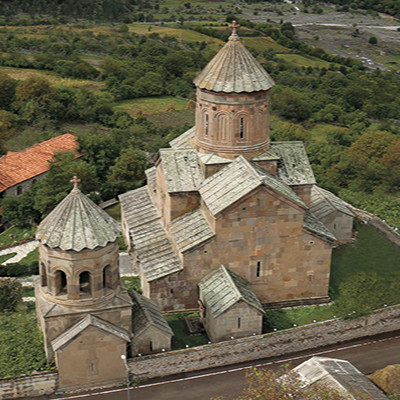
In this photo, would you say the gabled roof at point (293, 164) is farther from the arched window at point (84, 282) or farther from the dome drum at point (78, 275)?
the arched window at point (84, 282)

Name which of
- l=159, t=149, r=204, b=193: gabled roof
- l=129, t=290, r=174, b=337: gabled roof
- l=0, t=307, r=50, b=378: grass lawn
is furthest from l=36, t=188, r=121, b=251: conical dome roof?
l=159, t=149, r=204, b=193: gabled roof

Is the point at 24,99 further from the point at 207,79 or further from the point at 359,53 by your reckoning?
the point at 359,53

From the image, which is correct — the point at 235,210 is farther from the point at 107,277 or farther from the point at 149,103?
the point at 149,103

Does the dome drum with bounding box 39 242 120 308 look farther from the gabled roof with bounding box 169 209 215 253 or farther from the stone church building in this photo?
the gabled roof with bounding box 169 209 215 253

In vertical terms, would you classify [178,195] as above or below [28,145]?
above

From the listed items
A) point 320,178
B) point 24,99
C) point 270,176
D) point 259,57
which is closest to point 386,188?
point 320,178
